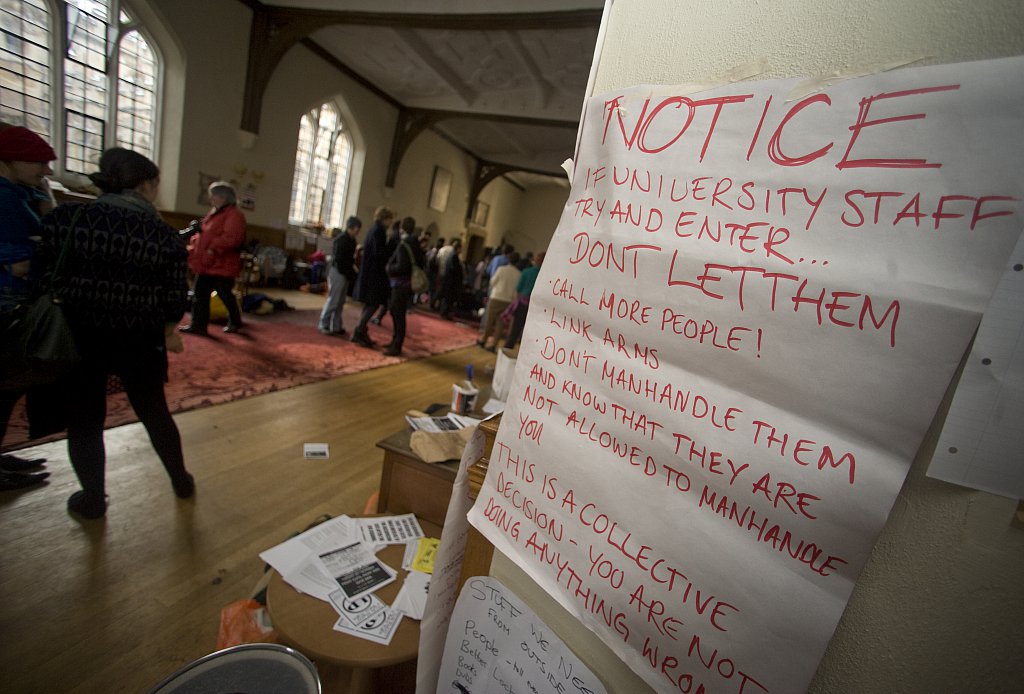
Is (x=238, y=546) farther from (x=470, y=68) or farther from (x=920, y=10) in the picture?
(x=470, y=68)

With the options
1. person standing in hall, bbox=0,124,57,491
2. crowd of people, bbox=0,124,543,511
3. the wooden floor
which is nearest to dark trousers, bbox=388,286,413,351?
the wooden floor

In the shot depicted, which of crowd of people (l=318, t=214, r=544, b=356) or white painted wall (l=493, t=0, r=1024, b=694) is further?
crowd of people (l=318, t=214, r=544, b=356)

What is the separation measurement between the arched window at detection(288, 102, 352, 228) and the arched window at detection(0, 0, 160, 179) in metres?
2.22

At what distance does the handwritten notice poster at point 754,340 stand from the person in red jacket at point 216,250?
3849 millimetres

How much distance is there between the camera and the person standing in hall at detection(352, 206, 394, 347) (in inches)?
165

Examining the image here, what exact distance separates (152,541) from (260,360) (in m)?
2.23

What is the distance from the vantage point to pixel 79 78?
464cm

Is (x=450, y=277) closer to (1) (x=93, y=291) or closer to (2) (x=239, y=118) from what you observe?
(2) (x=239, y=118)

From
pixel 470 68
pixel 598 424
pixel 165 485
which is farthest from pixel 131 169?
pixel 470 68

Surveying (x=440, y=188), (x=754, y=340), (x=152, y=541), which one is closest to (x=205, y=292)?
(x=152, y=541)

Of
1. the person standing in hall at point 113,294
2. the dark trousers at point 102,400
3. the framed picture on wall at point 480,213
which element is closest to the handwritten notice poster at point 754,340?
the person standing in hall at point 113,294

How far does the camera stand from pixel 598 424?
0.61 metres

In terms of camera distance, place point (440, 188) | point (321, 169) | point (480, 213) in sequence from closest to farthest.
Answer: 1. point (321, 169)
2. point (440, 188)
3. point (480, 213)

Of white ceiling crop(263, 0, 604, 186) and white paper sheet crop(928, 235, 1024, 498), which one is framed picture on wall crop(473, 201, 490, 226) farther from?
white paper sheet crop(928, 235, 1024, 498)
